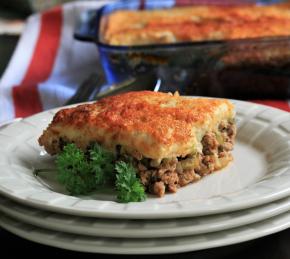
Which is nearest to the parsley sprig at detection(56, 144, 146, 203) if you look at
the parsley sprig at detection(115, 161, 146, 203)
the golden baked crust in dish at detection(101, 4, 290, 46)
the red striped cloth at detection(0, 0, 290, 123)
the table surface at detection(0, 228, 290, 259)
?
the parsley sprig at detection(115, 161, 146, 203)

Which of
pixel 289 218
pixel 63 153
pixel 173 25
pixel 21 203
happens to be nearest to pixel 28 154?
pixel 63 153

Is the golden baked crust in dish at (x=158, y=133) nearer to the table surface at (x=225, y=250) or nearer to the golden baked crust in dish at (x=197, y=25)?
the table surface at (x=225, y=250)

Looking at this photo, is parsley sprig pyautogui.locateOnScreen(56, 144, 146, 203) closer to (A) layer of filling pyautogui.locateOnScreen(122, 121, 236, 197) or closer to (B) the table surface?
(A) layer of filling pyautogui.locateOnScreen(122, 121, 236, 197)

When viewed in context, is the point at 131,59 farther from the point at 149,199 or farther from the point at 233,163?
the point at 149,199

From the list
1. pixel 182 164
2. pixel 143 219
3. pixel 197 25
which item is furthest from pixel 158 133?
pixel 197 25

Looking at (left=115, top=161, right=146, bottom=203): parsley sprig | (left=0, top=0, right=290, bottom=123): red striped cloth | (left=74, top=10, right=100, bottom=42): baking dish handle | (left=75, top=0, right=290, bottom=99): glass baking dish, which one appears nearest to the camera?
(left=115, top=161, right=146, bottom=203): parsley sprig

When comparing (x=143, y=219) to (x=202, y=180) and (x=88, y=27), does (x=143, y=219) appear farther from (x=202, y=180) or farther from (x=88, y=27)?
(x=88, y=27)
